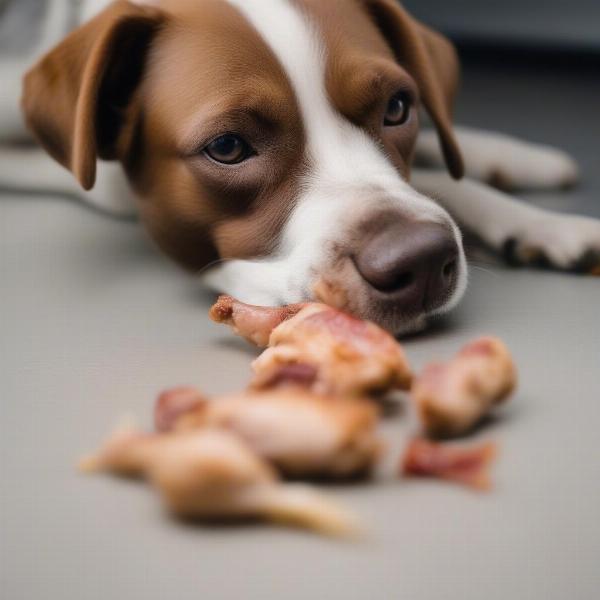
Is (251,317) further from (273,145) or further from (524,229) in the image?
(524,229)

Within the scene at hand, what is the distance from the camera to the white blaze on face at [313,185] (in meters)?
1.75

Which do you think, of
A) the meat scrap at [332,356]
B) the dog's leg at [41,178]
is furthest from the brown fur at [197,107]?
the dog's leg at [41,178]

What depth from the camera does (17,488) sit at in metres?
1.32

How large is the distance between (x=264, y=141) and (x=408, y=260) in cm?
41

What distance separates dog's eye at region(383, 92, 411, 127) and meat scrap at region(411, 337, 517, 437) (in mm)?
746

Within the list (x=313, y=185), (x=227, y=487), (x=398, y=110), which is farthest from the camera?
(x=398, y=110)

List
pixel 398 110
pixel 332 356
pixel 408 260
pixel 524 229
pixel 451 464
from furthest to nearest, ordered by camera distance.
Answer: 1. pixel 524 229
2. pixel 398 110
3. pixel 408 260
4. pixel 332 356
5. pixel 451 464

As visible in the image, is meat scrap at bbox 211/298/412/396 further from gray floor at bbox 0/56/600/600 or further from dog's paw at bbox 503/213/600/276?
dog's paw at bbox 503/213/600/276

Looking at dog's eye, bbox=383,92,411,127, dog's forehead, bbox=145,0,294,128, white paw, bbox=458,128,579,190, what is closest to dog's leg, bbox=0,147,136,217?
dog's forehead, bbox=145,0,294,128

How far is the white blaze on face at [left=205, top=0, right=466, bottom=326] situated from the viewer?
5.73 ft

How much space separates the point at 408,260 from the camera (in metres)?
1.64

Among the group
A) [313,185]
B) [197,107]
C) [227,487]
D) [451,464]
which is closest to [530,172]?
[313,185]

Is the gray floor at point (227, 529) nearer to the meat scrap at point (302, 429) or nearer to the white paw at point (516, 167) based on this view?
the meat scrap at point (302, 429)

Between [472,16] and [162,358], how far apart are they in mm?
3359
